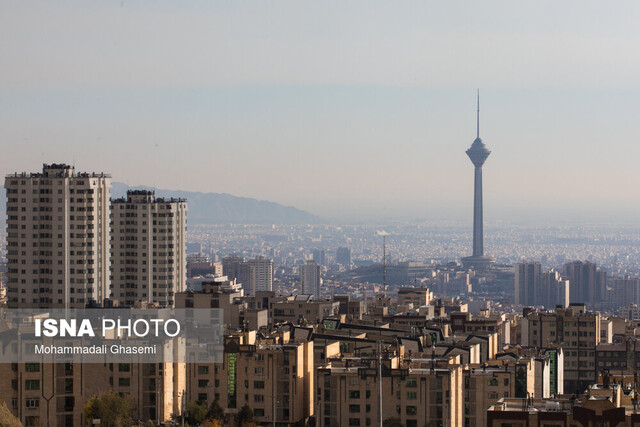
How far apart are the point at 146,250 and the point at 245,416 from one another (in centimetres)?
3056

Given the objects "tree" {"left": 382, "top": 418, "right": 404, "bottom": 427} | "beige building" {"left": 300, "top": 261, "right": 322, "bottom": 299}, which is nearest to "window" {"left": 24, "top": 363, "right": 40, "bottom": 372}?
"tree" {"left": 382, "top": 418, "right": 404, "bottom": 427}

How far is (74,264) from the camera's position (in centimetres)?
5516

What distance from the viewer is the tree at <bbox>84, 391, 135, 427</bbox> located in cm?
2981

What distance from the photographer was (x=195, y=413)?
3167 cm

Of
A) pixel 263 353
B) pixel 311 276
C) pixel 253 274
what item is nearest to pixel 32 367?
pixel 263 353

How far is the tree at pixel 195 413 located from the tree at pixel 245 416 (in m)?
0.72

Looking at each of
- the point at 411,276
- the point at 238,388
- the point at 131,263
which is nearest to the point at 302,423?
the point at 238,388

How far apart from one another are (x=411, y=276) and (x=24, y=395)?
530ft

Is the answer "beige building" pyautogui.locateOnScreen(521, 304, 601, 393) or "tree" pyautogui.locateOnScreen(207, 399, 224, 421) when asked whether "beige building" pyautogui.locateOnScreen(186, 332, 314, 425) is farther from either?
"beige building" pyautogui.locateOnScreen(521, 304, 601, 393)

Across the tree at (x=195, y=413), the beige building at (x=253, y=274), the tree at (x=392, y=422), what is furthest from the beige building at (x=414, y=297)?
the beige building at (x=253, y=274)

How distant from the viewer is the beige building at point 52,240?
5484 centimetres

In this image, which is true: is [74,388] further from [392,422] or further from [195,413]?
[392,422]

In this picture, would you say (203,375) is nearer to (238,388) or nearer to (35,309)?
(238,388)

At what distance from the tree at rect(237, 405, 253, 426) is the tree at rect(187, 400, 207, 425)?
72 cm
